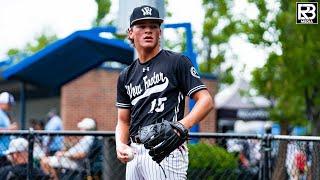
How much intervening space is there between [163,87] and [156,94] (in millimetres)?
70

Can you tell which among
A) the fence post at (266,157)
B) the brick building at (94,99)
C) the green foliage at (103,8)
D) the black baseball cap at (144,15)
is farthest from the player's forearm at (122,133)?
the green foliage at (103,8)

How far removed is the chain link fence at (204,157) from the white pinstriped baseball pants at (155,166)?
2.47 meters

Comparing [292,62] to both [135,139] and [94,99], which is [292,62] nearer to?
[94,99]

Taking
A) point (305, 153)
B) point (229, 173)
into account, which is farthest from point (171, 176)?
point (229, 173)

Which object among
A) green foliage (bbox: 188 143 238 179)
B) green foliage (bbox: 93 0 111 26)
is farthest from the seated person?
green foliage (bbox: 93 0 111 26)

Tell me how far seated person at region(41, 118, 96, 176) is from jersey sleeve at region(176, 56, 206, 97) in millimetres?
3468

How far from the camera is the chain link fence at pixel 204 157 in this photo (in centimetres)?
738

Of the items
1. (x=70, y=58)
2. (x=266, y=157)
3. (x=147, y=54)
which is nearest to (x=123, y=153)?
(x=147, y=54)

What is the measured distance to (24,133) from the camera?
7.38m

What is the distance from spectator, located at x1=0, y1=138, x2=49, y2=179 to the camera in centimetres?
771

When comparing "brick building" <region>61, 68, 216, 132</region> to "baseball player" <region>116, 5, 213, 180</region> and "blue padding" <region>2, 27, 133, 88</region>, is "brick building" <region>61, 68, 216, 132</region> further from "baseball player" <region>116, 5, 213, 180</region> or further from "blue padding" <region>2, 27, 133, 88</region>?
"baseball player" <region>116, 5, 213, 180</region>

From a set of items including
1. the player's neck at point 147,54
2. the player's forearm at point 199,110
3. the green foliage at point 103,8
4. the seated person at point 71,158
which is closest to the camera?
the player's forearm at point 199,110

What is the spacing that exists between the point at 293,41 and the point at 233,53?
925 cm

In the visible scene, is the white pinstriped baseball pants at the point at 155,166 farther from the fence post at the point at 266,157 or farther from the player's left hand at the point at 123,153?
the fence post at the point at 266,157
